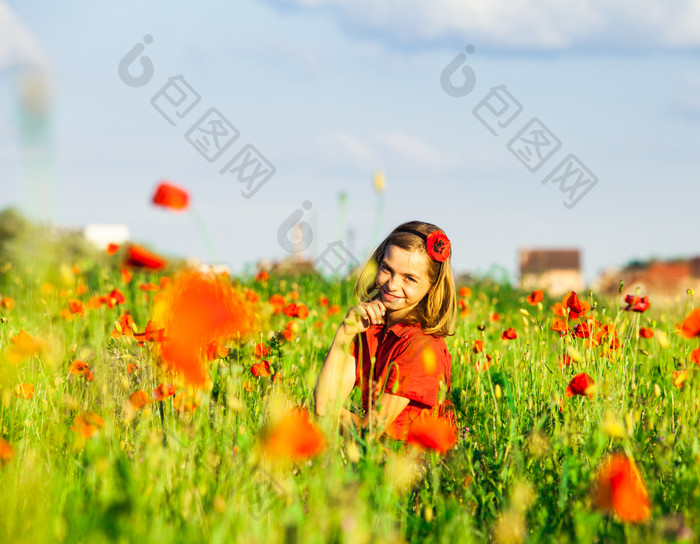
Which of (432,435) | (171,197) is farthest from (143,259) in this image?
(432,435)

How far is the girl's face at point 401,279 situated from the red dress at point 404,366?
0.14 metres

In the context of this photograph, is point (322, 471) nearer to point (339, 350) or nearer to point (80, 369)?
point (339, 350)

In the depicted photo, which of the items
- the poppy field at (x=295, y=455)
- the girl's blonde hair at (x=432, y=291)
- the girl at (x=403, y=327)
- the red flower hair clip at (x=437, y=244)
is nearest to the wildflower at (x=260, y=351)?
the poppy field at (x=295, y=455)

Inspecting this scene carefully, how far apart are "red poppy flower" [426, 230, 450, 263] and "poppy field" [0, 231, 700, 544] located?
0.42m

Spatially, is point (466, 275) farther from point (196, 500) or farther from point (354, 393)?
point (196, 500)

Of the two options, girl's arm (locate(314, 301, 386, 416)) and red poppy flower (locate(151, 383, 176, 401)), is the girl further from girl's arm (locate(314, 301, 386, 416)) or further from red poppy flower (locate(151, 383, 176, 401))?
red poppy flower (locate(151, 383, 176, 401))

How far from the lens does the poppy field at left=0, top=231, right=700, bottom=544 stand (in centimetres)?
182

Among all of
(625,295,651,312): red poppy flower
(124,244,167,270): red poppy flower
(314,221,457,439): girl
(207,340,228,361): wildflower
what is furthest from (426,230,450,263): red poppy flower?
(124,244,167,270): red poppy flower

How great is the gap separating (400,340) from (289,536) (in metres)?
1.84

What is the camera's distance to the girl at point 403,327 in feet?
9.75

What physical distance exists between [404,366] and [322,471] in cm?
108

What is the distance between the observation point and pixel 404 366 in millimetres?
3062

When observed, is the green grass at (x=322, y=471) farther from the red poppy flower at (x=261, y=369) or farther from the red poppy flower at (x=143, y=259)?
the red poppy flower at (x=143, y=259)

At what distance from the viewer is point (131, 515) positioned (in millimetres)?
1660
